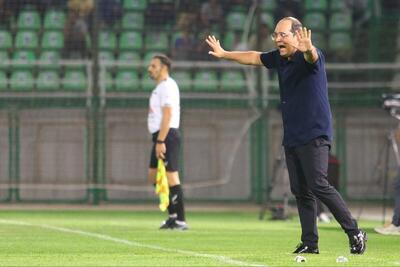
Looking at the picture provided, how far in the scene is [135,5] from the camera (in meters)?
22.9

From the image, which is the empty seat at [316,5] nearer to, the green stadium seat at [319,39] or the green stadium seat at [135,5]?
the green stadium seat at [319,39]

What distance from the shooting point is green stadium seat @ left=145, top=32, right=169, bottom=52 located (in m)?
22.7

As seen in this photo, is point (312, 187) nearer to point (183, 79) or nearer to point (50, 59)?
point (183, 79)

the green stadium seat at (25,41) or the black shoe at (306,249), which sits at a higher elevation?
the green stadium seat at (25,41)

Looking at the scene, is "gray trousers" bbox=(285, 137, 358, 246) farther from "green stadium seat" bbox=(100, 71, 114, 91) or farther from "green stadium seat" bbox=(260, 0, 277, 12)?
"green stadium seat" bbox=(260, 0, 277, 12)

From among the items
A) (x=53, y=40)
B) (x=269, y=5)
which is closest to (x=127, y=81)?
(x=53, y=40)

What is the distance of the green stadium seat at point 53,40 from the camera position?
22641 millimetres

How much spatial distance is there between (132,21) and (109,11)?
1.57 feet

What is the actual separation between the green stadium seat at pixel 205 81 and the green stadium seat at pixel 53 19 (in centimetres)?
275

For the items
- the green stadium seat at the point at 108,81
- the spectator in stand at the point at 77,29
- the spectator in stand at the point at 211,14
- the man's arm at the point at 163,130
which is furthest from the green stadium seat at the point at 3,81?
the man's arm at the point at 163,130

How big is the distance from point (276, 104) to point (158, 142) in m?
8.20

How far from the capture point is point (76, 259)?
9.12 m

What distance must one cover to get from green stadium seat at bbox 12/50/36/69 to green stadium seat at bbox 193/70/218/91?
306cm

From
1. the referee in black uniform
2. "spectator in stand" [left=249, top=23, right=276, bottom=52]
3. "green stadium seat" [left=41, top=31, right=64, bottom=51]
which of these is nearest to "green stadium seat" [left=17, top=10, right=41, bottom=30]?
"green stadium seat" [left=41, top=31, right=64, bottom=51]
